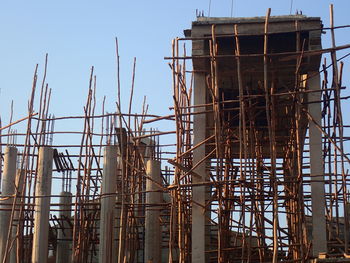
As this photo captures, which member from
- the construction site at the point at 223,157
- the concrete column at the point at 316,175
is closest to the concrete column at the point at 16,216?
the construction site at the point at 223,157

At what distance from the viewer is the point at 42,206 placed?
14.7 meters

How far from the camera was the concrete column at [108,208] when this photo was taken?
14297 millimetres

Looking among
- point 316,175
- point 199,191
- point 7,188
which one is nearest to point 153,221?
point 7,188

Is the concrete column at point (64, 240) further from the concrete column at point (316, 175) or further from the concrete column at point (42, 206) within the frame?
the concrete column at point (316, 175)

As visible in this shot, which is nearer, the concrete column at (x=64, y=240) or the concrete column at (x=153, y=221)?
the concrete column at (x=153, y=221)

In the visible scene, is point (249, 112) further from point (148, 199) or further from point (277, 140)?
point (148, 199)

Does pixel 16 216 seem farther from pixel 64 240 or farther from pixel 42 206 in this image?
pixel 64 240

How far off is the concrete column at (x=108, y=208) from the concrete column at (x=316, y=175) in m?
4.96

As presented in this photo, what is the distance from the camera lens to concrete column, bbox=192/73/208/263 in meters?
11.9

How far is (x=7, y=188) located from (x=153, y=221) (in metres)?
3.88

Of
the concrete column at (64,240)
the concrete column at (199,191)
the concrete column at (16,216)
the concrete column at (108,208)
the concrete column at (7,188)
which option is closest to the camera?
the concrete column at (199,191)

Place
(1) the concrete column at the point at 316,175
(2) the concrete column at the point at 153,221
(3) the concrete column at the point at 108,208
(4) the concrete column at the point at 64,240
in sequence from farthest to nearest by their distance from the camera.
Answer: (4) the concrete column at the point at 64,240 < (2) the concrete column at the point at 153,221 < (3) the concrete column at the point at 108,208 < (1) the concrete column at the point at 316,175

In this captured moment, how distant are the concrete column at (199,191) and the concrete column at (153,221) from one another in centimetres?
382

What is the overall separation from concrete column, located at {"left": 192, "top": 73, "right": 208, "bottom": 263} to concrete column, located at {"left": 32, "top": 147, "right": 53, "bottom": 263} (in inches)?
162
